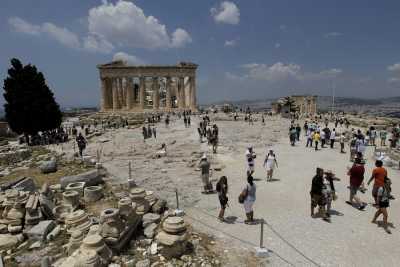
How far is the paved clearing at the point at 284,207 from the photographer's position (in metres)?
7.25

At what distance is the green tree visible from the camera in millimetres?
31438

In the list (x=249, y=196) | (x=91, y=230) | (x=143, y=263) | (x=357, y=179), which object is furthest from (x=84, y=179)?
(x=357, y=179)

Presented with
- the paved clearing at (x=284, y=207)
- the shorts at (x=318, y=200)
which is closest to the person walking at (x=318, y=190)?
the shorts at (x=318, y=200)

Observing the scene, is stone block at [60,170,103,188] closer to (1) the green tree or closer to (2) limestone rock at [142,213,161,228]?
(2) limestone rock at [142,213,161,228]

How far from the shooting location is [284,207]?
10.1 meters

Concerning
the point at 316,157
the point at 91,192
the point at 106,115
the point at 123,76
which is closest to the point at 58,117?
the point at 106,115

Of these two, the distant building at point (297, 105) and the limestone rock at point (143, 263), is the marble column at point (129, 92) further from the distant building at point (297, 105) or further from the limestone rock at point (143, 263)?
the limestone rock at point (143, 263)

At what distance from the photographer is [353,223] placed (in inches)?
345

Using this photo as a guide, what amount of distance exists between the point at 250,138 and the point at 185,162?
10.4m

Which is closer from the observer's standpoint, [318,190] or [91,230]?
[91,230]

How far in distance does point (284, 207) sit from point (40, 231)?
8.19m

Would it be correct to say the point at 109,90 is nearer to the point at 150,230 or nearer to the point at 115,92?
the point at 115,92

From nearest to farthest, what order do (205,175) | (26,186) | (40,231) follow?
(40,231) → (205,175) → (26,186)

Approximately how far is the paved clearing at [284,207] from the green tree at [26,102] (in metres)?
16.1
